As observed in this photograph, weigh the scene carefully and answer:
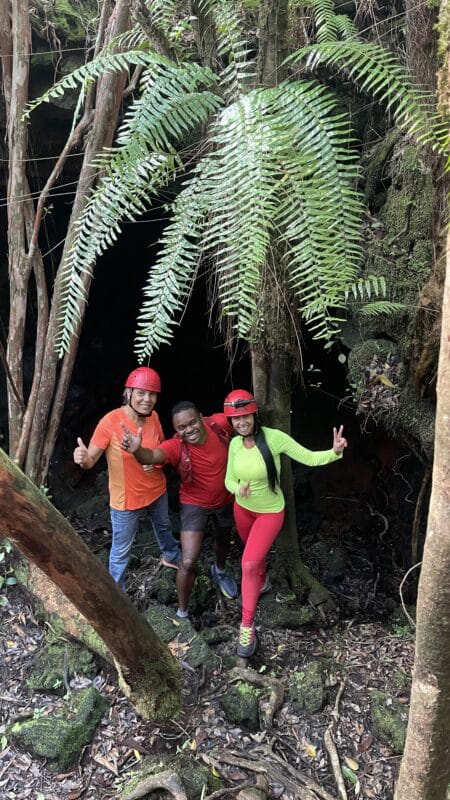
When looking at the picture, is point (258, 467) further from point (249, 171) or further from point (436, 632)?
point (249, 171)

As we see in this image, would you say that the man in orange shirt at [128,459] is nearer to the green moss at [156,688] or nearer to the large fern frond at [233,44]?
the green moss at [156,688]

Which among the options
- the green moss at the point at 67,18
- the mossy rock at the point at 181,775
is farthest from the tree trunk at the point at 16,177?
the mossy rock at the point at 181,775

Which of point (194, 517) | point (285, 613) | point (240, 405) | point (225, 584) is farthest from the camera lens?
point (225, 584)

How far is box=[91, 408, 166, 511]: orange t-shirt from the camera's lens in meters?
3.68

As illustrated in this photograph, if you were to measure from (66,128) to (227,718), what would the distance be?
544 cm

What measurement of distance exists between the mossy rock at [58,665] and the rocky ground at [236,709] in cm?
1

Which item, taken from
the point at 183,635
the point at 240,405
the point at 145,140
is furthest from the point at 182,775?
the point at 145,140

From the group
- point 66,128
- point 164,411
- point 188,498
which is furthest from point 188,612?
point 66,128

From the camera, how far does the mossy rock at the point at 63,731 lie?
310cm

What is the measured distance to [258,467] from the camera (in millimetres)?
3564

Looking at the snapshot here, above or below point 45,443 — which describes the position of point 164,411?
below

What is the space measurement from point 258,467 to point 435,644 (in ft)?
6.43

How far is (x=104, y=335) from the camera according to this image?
7977 millimetres

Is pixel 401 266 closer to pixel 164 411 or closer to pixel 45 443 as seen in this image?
pixel 45 443
